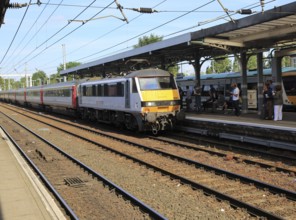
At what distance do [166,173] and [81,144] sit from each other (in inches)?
279

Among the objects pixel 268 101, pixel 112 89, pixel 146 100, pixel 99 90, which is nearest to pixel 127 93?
pixel 146 100

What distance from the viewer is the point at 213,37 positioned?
17859mm

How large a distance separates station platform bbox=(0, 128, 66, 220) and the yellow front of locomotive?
23.2ft

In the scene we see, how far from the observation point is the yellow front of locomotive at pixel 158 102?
55.2 feet

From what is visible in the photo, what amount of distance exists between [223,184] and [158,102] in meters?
8.54

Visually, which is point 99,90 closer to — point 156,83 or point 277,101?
point 156,83

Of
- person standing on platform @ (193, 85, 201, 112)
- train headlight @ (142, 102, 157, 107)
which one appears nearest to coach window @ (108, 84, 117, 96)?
train headlight @ (142, 102, 157, 107)

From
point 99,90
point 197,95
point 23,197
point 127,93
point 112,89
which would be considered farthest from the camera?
point 197,95

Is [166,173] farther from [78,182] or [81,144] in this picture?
[81,144]

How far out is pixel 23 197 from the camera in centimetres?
732

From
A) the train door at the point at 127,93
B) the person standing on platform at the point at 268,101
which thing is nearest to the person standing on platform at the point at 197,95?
the train door at the point at 127,93

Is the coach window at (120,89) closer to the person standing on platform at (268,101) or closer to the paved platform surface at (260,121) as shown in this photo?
the paved platform surface at (260,121)

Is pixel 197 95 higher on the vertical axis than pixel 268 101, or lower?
higher

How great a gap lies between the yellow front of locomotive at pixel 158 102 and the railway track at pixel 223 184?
12.8ft
